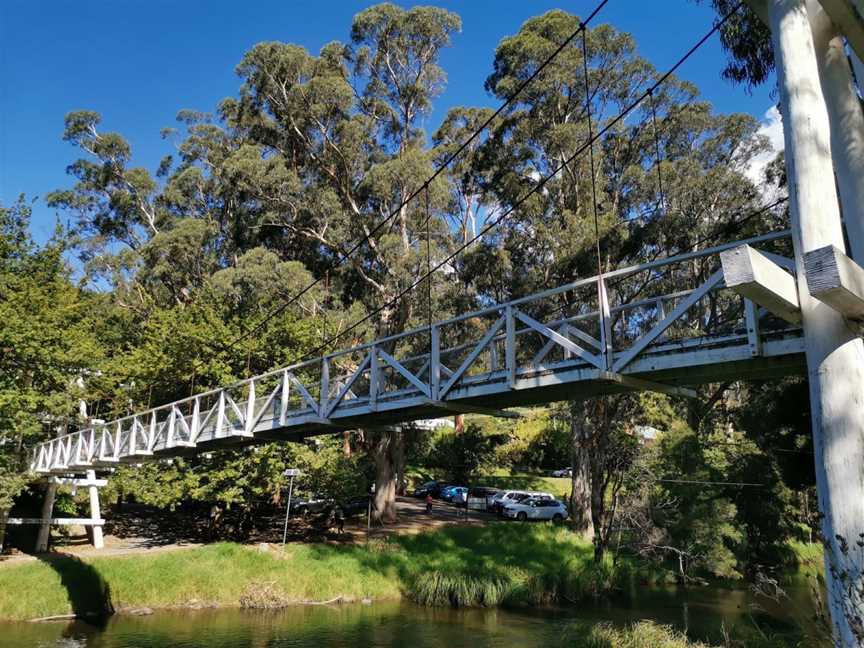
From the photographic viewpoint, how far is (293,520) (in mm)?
26547

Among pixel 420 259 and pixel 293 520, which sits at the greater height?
pixel 420 259

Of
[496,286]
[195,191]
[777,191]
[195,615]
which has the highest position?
[195,191]

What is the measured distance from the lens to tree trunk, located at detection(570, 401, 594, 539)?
25.4m

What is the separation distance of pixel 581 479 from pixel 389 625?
36.6 ft

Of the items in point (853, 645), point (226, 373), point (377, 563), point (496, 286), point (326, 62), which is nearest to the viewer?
point (853, 645)

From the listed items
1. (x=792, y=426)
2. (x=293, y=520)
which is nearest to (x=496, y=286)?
(x=293, y=520)

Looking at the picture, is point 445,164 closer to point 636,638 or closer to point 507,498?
point 636,638

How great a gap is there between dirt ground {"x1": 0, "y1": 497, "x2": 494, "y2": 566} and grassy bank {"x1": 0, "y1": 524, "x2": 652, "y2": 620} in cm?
133

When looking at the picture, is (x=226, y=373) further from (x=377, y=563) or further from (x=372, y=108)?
(x=372, y=108)

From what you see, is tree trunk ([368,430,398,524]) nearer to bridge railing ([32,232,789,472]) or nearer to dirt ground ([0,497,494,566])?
dirt ground ([0,497,494,566])

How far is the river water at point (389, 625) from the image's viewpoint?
15211mm

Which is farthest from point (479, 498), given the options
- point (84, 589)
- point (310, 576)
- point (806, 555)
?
point (84, 589)

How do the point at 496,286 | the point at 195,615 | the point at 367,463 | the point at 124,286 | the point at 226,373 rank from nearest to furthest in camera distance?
the point at 195,615
the point at 226,373
the point at 496,286
the point at 367,463
the point at 124,286

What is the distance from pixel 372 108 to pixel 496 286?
34.6 feet
